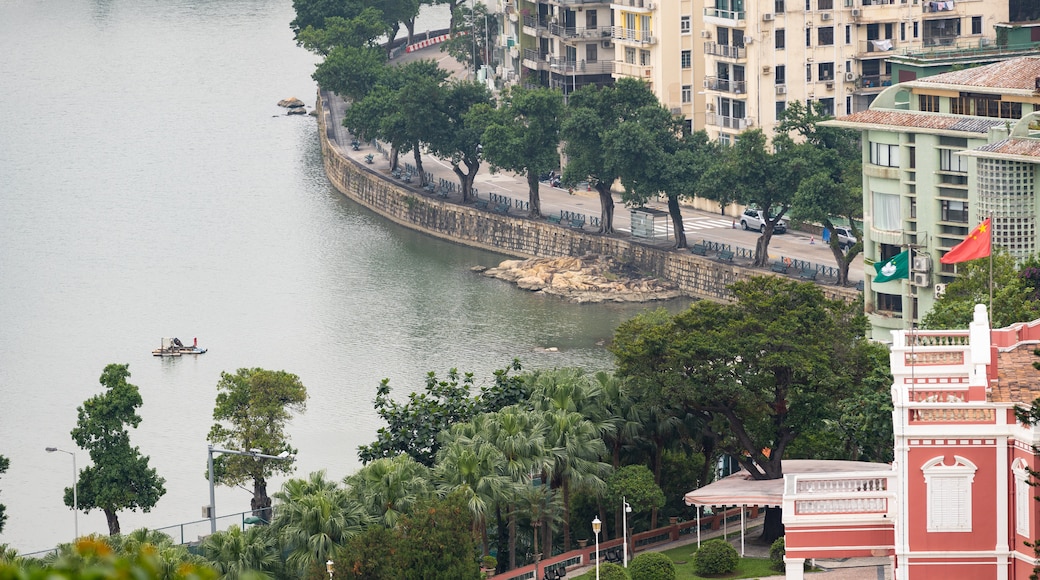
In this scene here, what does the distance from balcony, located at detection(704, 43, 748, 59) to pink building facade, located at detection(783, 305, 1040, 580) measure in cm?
6862

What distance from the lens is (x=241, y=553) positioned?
57.6m

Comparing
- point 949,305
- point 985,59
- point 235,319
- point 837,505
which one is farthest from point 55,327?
point 837,505

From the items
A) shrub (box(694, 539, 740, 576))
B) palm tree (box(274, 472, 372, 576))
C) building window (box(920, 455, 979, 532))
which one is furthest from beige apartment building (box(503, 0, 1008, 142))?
building window (box(920, 455, 979, 532))

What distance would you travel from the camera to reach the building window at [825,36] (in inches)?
4518

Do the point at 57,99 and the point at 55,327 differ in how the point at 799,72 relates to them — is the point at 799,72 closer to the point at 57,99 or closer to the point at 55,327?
the point at 55,327

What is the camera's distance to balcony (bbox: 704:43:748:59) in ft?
378

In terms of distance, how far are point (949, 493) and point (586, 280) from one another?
209 feet

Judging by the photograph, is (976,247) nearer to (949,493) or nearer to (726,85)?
(949,493)

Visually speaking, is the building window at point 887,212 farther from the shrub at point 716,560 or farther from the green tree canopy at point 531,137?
the green tree canopy at point 531,137

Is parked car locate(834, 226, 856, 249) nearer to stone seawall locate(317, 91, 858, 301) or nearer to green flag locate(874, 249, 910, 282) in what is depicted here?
stone seawall locate(317, 91, 858, 301)

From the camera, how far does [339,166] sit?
140 m

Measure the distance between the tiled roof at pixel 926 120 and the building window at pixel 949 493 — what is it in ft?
113

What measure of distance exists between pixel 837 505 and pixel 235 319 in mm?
Result: 62081

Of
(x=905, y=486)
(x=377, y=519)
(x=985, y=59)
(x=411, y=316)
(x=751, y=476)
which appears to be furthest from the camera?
(x=411, y=316)
